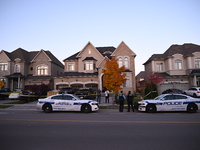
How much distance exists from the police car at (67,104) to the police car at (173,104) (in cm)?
441

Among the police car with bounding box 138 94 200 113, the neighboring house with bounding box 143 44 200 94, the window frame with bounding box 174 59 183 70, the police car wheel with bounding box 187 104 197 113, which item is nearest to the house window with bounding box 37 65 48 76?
the neighboring house with bounding box 143 44 200 94

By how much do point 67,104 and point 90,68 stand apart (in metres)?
19.0

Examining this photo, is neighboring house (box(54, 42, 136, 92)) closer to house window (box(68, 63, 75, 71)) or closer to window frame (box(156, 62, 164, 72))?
house window (box(68, 63, 75, 71))

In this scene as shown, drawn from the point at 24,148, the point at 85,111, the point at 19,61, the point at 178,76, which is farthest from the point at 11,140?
the point at 19,61

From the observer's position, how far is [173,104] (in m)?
11.3

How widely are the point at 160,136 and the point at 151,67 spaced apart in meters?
27.0

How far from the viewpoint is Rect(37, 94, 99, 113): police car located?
37.9 ft

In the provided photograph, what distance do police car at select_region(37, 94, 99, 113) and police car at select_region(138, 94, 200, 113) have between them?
4.41m

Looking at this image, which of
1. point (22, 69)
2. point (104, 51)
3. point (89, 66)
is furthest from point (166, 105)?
point (22, 69)

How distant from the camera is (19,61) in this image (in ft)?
106

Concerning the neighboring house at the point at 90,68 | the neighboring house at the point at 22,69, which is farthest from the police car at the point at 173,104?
the neighboring house at the point at 22,69

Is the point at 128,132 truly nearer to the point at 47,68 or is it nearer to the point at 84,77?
the point at 84,77

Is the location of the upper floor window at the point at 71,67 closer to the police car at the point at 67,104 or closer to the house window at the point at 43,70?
the house window at the point at 43,70

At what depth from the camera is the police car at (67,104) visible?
1155 centimetres
